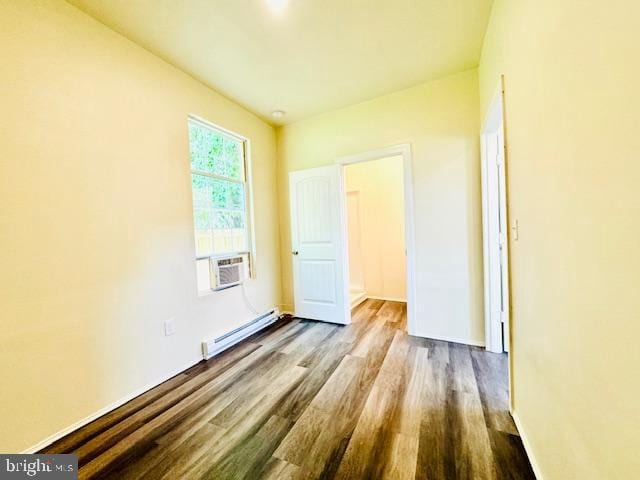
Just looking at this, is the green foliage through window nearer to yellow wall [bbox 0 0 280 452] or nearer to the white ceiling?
yellow wall [bbox 0 0 280 452]

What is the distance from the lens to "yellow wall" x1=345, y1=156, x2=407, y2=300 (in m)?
4.11

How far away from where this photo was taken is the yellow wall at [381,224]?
4109mm

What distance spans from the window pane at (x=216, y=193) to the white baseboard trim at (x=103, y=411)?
4.96 feet

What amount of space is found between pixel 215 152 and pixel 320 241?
1598 millimetres

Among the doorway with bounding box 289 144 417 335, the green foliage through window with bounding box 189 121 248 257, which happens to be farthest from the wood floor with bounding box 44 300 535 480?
the green foliage through window with bounding box 189 121 248 257

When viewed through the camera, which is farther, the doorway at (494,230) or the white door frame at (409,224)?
the white door frame at (409,224)

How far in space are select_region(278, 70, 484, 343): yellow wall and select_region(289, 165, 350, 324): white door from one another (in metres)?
0.74

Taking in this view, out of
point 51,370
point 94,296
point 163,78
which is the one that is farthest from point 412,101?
point 51,370

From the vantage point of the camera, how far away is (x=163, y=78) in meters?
2.15

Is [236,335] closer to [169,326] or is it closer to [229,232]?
[169,326]

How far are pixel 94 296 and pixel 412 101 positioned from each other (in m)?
3.28

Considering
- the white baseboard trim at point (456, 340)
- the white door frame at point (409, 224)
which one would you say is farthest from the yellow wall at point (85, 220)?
the white baseboard trim at point (456, 340)

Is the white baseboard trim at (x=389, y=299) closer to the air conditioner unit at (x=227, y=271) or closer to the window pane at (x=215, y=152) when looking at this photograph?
the air conditioner unit at (x=227, y=271)

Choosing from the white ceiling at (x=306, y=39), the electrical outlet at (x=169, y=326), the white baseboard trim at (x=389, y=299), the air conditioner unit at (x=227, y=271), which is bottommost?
the white baseboard trim at (x=389, y=299)
